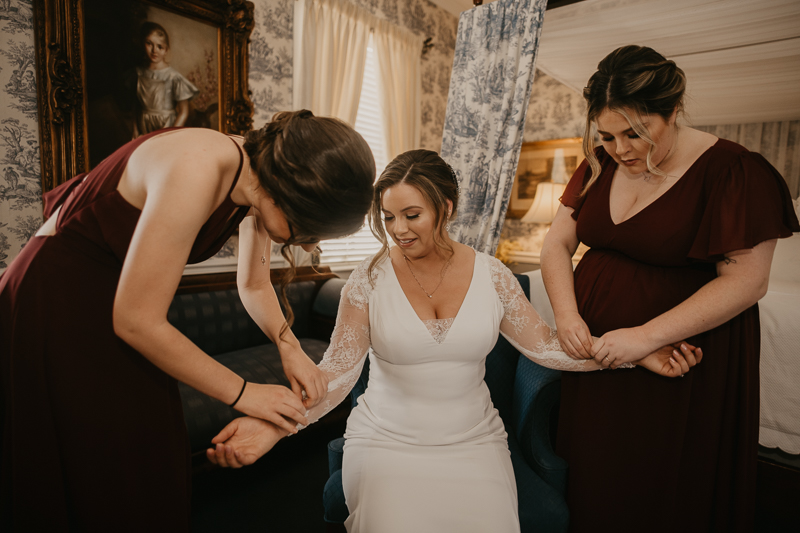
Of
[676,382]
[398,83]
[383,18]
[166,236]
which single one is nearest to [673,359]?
[676,382]

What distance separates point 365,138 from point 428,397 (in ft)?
10.2

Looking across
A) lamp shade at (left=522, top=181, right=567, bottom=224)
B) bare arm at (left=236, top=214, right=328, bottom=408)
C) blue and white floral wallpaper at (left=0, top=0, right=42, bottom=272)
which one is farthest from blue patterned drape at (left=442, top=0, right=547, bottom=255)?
blue and white floral wallpaper at (left=0, top=0, right=42, bottom=272)

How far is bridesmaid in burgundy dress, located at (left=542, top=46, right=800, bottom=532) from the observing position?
1097 millimetres

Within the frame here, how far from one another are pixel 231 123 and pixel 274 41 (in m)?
0.77

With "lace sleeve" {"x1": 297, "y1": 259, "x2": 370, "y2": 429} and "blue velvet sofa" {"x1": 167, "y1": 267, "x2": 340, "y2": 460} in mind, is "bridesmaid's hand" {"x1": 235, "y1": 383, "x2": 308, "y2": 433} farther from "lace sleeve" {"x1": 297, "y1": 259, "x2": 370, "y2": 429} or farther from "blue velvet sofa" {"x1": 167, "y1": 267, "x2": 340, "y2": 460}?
"blue velvet sofa" {"x1": 167, "y1": 267, "x2": 340, "y2": 460}

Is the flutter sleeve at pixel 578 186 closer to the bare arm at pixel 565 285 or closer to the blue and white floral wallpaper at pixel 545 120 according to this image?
the bare arm at pixel 565 285

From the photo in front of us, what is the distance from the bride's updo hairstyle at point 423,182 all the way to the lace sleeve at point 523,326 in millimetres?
233

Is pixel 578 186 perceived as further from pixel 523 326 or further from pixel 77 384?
pixel 77 384

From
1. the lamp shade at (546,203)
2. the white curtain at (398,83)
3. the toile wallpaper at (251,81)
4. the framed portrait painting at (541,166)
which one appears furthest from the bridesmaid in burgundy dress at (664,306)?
the framed portrait painting at (541,166)

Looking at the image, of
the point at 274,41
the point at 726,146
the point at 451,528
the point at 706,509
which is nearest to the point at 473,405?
the point at 451,528

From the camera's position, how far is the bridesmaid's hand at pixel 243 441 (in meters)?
1.00

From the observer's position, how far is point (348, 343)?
140 centimetres

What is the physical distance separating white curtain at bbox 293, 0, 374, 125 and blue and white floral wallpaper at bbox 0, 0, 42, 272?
1661 mm

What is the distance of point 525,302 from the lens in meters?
1.52
